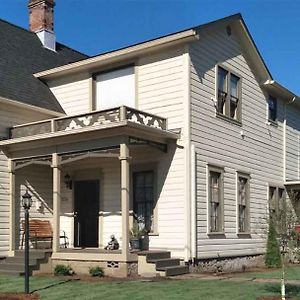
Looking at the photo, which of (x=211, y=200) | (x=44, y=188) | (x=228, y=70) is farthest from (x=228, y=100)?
(x=44, y=188)

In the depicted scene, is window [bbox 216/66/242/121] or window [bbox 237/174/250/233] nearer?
window [bbox 216/66/242/121]

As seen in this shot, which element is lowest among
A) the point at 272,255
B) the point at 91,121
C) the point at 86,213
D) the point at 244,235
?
the point at 272,255

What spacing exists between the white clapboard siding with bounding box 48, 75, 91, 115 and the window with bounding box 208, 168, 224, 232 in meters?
4.78

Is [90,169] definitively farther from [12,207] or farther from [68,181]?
[12,207]

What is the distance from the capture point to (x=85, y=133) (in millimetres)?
15266

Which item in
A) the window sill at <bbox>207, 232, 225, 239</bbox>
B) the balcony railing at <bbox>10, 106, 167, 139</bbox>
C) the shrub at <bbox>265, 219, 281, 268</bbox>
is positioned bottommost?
the shrub at <bbox>265, 219, 281, 268</bbox>

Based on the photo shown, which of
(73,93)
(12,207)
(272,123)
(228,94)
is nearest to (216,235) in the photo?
(228,94)

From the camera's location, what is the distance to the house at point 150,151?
1546 centimetres

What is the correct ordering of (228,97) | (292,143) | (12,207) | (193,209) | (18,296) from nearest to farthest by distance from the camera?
(18,296) < (193,209) < (12,207) < (228,97) < (292,143)

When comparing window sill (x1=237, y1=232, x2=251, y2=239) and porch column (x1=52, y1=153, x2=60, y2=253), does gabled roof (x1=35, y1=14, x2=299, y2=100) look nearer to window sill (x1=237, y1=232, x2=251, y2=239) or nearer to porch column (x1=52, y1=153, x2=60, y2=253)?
porch column (x1=52, y1=153, x2=60, y2=253)

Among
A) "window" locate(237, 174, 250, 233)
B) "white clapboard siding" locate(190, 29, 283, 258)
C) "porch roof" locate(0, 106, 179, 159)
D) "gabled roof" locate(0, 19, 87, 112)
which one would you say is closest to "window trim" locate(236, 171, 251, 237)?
"window" locate(237, 174, 250, 233)

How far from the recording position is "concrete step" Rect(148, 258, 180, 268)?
47.7 feet

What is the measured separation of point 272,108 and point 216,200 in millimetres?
6500

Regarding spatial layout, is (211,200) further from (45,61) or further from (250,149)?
(45,61)
